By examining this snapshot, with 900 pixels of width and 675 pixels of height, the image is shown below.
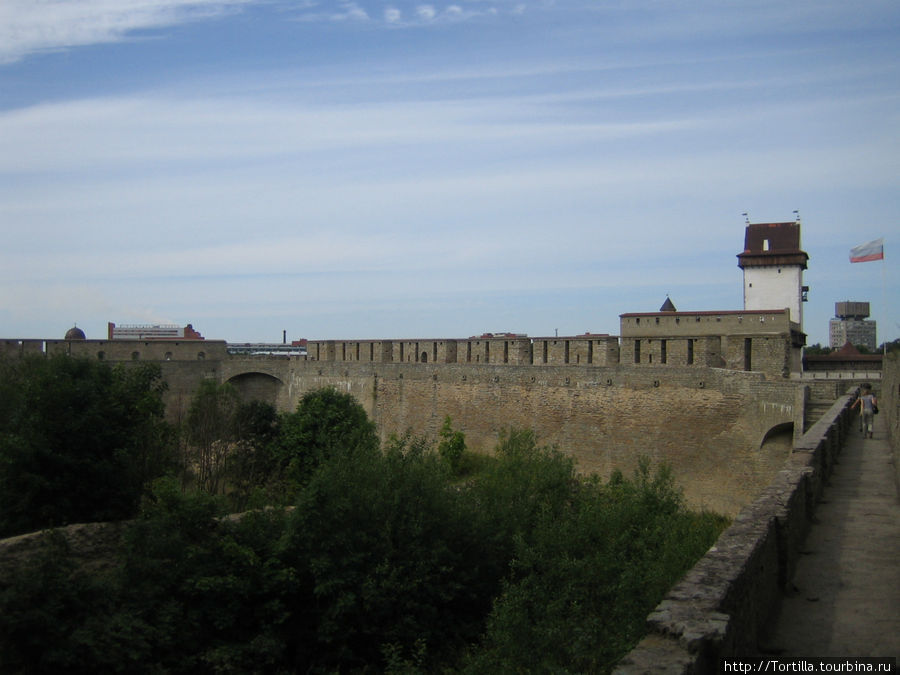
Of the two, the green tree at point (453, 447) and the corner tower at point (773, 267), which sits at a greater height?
the corner tower at point (773, 267)

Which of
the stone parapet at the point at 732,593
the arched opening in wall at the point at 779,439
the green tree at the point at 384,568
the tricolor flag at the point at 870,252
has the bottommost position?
the green tree at the point at 384,568

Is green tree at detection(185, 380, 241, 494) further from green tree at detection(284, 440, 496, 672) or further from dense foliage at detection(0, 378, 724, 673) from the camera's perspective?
green tree at detection(284, 440, 496, 672)

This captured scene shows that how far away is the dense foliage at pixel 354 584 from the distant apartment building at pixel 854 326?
51173 mm

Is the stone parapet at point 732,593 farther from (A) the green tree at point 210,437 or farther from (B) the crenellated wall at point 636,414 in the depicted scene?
(A) the green tree at point 210,437

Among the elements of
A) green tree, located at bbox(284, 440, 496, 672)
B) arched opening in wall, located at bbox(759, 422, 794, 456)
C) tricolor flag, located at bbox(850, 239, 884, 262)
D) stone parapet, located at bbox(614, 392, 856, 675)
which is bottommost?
green tree, located at bbox(284, 440, 496, 672)

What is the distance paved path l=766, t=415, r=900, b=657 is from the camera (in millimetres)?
3604

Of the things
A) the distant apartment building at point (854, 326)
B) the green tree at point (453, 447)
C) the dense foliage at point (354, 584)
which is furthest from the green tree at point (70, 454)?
the distant apartment building at point (854, 326)

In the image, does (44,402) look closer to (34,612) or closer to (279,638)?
(34,612)

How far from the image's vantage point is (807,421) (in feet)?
39.1

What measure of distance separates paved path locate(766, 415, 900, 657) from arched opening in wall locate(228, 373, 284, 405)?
2448cm

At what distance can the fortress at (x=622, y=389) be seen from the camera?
13266mm

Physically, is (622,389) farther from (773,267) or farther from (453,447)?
(773,267)

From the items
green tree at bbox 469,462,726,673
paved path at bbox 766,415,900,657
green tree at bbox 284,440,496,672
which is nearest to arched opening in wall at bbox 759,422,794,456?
green tree at bbox 469,462,726,673

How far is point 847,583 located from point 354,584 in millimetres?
5584
